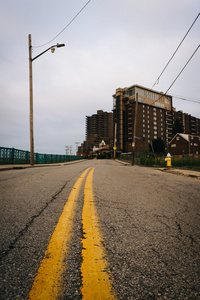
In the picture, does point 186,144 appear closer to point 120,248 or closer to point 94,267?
point 120,248

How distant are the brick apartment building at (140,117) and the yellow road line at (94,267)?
7491 centimetres

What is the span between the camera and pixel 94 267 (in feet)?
3.58

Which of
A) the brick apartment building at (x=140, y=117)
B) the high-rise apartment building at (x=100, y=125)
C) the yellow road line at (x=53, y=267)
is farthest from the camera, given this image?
the high-rise apartment building at (x=100, y=125)

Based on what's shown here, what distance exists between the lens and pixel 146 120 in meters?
80.0

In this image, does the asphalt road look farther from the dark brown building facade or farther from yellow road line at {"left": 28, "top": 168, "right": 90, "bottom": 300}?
the dark brown building facade

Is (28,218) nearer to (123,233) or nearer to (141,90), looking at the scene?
(123,233)

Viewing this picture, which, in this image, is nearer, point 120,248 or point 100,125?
point 120,248

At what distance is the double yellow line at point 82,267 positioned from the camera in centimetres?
88

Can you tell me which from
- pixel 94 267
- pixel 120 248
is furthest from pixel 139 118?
pixel 94 267

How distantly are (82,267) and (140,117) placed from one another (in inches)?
3176

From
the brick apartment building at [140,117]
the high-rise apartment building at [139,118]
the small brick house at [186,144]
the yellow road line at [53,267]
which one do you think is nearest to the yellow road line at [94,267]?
the yellow road line at [53,267]

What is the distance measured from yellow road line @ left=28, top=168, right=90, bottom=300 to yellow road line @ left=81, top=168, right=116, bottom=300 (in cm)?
14

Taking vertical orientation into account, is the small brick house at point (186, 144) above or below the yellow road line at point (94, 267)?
above

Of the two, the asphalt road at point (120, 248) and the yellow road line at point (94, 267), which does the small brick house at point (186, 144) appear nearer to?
the asphalt road at point (120, 248)
